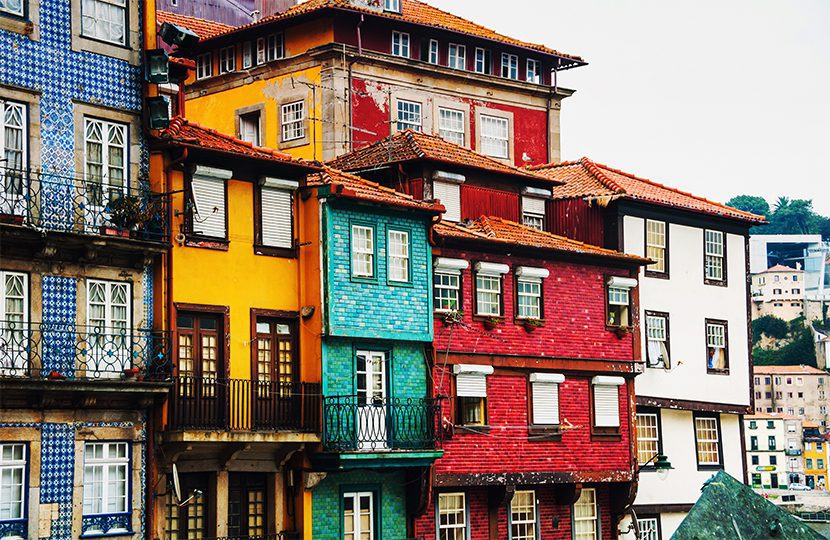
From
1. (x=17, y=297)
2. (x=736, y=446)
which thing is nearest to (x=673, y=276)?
(x=736, y=446)

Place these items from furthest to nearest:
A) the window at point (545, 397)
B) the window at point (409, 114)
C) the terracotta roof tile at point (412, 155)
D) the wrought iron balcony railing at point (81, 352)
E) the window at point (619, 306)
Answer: the window at point (409, 114) → the window at point (619, 306) → the terracotta roof tile at point (412, 155) → the window at point (545, 397) → the wrought iron balcony railing at point (81, 352)

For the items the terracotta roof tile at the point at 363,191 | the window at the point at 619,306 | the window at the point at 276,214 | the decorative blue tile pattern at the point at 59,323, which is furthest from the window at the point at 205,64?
the decorative blue tile pattern at the point at 59,323

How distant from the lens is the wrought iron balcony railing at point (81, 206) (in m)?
34.3

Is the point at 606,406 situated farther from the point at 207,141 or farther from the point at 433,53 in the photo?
the point at 433,53

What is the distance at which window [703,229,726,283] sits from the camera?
179 feet

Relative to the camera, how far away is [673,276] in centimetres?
5319

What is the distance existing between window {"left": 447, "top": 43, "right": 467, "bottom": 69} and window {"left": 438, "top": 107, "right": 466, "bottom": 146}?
1.70 m

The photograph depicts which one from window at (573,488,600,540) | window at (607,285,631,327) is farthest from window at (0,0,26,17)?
window at (573,488,600,540)

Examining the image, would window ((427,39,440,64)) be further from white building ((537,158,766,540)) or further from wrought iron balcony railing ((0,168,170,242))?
wrought iron balcony railing ((0,168,170,242))

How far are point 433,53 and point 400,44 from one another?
5.42 feet

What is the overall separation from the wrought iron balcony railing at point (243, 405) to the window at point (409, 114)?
20714mm

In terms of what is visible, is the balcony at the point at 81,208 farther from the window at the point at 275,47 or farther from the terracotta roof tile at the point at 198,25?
the terracotta roof tile at the point at 198,25

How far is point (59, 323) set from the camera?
3459 centimetres

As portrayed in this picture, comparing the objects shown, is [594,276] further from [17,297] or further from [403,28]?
[17,297]
